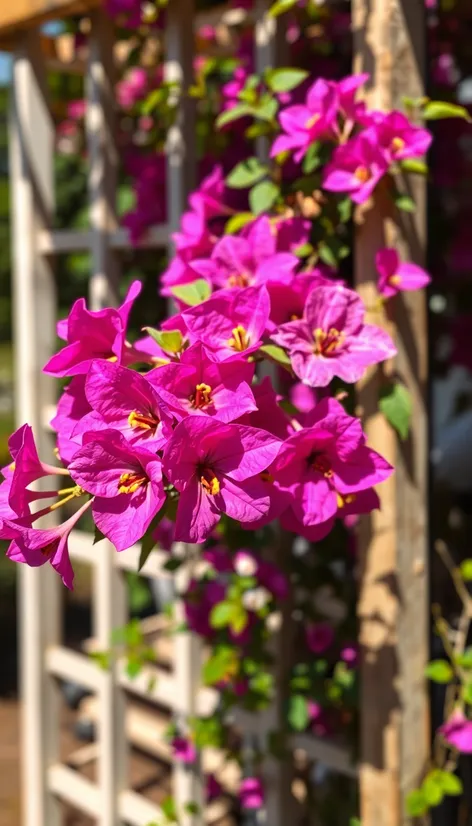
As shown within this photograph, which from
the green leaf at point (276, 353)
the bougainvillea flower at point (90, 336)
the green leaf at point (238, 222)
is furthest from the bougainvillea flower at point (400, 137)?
the bougainvillea flower at point (90, 336)

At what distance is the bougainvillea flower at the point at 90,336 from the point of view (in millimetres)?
874

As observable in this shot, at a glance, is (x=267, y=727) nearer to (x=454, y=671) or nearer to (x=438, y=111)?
(x=454, y=671)

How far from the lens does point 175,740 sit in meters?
1.76

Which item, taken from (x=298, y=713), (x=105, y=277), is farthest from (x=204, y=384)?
(x=105, y=277)

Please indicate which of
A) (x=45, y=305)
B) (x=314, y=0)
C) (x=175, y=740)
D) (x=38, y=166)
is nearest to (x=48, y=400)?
(x=45, y=305)

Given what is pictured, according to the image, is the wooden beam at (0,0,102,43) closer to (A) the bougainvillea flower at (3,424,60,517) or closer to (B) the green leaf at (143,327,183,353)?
(B) the green leaf at (143,327,183,353)

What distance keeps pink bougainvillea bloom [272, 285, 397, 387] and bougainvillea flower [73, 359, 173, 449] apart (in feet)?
0.70

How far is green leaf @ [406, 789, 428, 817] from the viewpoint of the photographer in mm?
1289

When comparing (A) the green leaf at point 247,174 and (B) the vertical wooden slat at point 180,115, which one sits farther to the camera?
(B) the vertical wooden slat at point 180,115

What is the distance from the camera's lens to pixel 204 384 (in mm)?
835

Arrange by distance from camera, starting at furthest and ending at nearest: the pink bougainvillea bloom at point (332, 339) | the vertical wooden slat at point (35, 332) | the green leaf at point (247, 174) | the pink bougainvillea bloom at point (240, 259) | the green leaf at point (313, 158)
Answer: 1. the vertical wooden slat at point (35, 332)
2. the green leaf at point (247, 174)
3. the green leaf at point (313, 158)
4. the pink bougainvillea bloom at point (240, 259)
5. the pink bougainvillea bloom at point (332, 339)

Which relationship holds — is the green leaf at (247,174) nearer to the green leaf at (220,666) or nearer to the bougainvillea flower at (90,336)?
the bougainvillea flower at (90,336)

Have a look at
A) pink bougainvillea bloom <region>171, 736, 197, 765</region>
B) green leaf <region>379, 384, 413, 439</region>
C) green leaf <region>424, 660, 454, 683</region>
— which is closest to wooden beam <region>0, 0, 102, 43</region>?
green leaf <region>379, 384, 413, 439</region>

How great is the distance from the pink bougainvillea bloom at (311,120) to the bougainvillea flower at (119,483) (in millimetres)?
613
